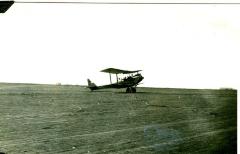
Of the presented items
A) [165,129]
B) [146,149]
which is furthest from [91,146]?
[165,129]

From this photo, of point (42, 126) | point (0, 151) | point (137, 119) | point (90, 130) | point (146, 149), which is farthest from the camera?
point (137, 119)

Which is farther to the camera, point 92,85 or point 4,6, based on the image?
point 92,85

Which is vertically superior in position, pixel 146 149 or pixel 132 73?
pixel 132 73

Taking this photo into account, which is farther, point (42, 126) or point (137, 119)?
point (137, 119)

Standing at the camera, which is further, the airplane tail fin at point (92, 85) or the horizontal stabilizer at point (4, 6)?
the airplane tail fin at point (92, 85)

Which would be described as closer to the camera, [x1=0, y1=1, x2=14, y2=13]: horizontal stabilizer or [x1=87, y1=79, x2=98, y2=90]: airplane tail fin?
[x1=0, y1=1, x2=14, y2=13]: horizontal stabilizer

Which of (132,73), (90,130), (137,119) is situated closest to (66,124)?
(90,130)

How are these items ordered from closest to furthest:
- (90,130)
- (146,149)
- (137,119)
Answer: (146,149) < (90,130) < (137,119)

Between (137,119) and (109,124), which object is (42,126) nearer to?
(109,124)

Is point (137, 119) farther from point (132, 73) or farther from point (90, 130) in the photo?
point (132, 73)
